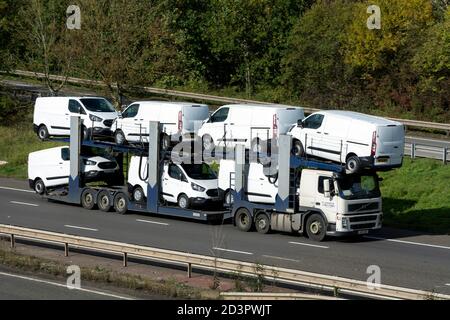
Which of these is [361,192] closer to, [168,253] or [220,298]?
[168,253]

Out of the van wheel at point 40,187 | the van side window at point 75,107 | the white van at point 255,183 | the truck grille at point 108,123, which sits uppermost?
the van side window at point 75,107

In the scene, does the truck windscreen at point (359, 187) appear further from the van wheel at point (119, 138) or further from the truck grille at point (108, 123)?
the truck grille at point (108, 123)

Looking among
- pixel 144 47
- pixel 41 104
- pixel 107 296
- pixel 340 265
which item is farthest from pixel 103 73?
pixel 107 296

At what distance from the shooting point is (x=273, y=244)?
1059 inches

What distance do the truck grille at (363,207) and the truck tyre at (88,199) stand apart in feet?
31.5

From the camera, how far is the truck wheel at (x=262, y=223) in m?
28.6

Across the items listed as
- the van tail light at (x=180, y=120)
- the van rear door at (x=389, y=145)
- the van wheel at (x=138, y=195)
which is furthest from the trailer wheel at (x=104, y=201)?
the van rear door at (x=389, y=145)

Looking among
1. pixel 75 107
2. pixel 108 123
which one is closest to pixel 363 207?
pixel 108 123

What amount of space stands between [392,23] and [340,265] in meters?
30.8

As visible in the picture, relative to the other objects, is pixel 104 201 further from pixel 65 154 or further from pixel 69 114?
pixel 69 114

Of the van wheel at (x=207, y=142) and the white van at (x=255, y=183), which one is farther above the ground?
the van wheel at (x=207, y=142)

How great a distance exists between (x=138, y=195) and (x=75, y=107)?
5379mm

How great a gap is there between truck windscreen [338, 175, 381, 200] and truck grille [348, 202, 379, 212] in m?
0.20

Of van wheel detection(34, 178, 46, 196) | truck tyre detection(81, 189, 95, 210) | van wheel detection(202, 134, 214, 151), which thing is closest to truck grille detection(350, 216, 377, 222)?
van wheel detection(202, 134, 214, 151)
